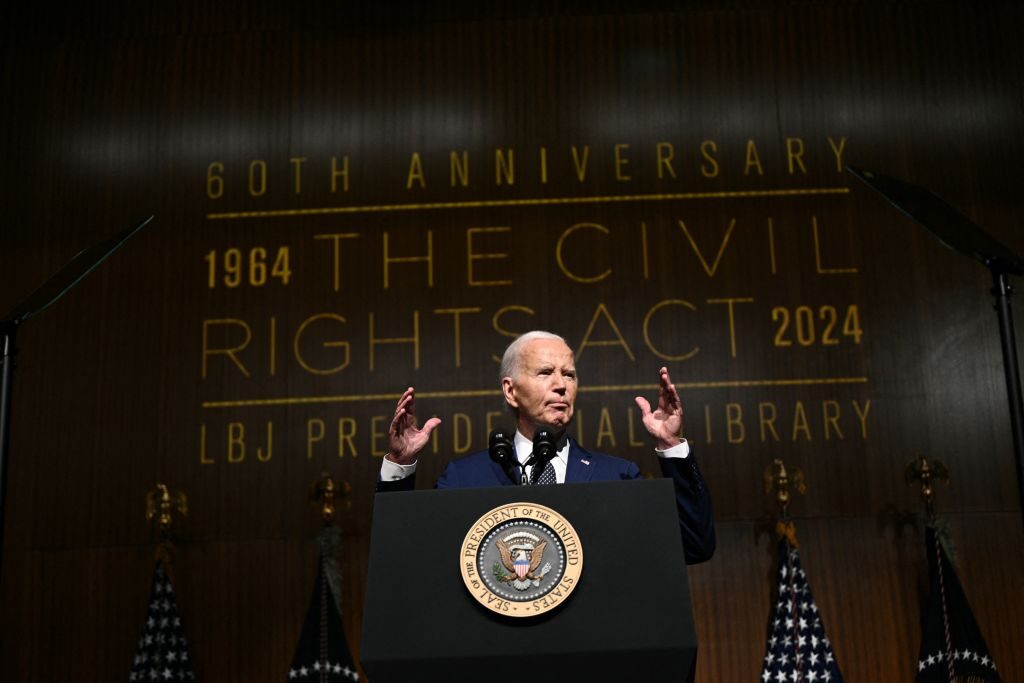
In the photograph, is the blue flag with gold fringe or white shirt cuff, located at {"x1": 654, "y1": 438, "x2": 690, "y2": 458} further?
the blue flag with gold fringe

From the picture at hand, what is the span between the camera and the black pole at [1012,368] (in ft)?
10.3

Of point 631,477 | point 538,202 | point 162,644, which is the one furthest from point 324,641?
point 631,477

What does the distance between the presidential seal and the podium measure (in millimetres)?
16

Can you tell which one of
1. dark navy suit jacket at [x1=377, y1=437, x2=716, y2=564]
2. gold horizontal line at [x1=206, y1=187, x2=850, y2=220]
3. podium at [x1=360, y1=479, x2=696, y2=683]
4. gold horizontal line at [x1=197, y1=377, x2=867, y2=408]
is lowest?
podium at [x1=360, y1=479, x2=696, y2=683]

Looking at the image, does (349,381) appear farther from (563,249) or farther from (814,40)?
(814,40)

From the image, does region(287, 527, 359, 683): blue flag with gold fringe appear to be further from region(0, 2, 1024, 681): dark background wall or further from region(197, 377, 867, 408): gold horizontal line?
region(197, 377, 867, 408): gold horizontal line

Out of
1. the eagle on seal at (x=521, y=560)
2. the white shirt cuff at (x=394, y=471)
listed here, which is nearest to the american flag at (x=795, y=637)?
the white shirt cuff at (x=394, y=471)

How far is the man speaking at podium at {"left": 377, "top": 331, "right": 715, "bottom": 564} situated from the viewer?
303cm

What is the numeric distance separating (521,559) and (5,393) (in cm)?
209

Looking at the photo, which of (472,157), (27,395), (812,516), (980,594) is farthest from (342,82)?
(980,594)

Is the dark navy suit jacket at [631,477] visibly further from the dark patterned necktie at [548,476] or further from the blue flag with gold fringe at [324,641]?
the blue flag with gold fringe at [324,641]

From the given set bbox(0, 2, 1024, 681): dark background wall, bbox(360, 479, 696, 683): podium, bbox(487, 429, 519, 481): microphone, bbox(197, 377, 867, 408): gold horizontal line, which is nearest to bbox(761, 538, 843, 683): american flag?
bbox(0, 2, 1024, 681): dark background wall

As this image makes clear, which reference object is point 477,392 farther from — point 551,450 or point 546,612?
point 546,612

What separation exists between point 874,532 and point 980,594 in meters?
0.60
